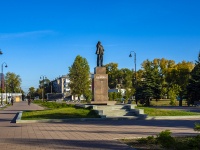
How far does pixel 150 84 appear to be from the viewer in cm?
4238

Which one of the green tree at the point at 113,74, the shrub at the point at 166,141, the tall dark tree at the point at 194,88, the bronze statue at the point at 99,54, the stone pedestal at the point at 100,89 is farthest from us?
the green tree at the point at 113,74

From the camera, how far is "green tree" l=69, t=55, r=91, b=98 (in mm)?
87500

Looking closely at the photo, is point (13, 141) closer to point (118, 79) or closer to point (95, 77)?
point (95, 77)

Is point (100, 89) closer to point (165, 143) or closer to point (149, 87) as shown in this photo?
point (149, 87)

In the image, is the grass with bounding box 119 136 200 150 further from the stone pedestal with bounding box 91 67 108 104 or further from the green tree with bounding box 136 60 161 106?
the green tree with bounding box 136 60 161 106

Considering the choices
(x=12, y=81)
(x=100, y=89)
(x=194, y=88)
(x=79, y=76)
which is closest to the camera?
(x=100, y=89)

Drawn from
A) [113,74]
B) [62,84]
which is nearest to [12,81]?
[62,84]

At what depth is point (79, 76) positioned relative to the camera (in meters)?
87.5

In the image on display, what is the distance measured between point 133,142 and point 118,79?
115984 millimetres

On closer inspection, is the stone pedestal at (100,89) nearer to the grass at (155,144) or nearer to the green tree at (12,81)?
the grass at (155,144)

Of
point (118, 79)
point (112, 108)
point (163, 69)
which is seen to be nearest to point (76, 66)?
point (163, 69)

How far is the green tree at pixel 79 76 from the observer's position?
8750 centimetres

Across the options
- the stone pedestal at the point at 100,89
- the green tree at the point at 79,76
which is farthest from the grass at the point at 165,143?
the green tree at the point at 79,76

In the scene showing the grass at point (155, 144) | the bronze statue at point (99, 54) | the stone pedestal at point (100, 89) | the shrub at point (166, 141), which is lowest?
the grass at point (155, 144)
